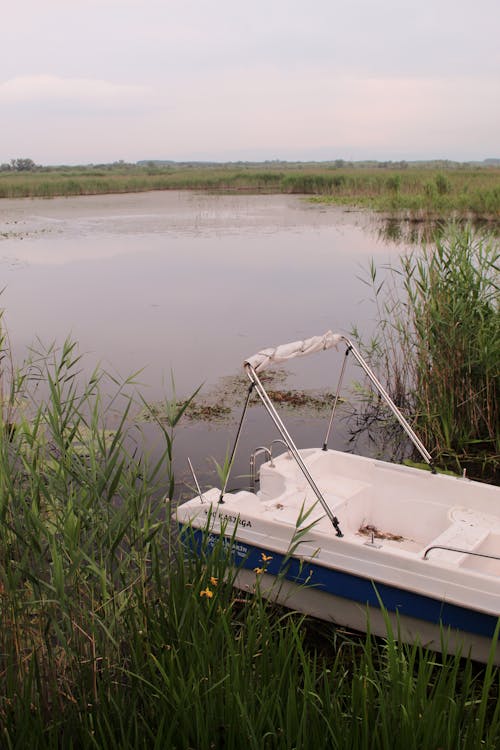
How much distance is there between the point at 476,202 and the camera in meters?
20.4

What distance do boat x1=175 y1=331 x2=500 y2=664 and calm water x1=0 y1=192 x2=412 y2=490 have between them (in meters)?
2.06

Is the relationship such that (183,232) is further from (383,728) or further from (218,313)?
(383,728)

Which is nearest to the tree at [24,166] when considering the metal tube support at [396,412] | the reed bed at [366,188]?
the reed bed at [366,188]

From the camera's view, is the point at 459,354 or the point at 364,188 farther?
the point at 364,188

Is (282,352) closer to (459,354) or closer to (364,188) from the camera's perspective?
(459,354)

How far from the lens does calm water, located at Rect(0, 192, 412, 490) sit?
957 cm

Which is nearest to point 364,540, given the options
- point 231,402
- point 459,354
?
point 459,354

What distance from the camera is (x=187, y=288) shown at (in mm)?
13875

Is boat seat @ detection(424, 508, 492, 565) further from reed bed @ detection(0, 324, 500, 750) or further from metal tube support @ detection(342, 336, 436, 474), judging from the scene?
reed bed @ detection(0, 324, 500, 750)

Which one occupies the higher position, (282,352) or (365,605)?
(282,352)

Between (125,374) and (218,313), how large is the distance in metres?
3.52

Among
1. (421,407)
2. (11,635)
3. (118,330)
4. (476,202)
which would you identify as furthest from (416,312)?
(476,202)

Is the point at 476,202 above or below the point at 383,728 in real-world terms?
above

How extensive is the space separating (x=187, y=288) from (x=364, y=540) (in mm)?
10502
